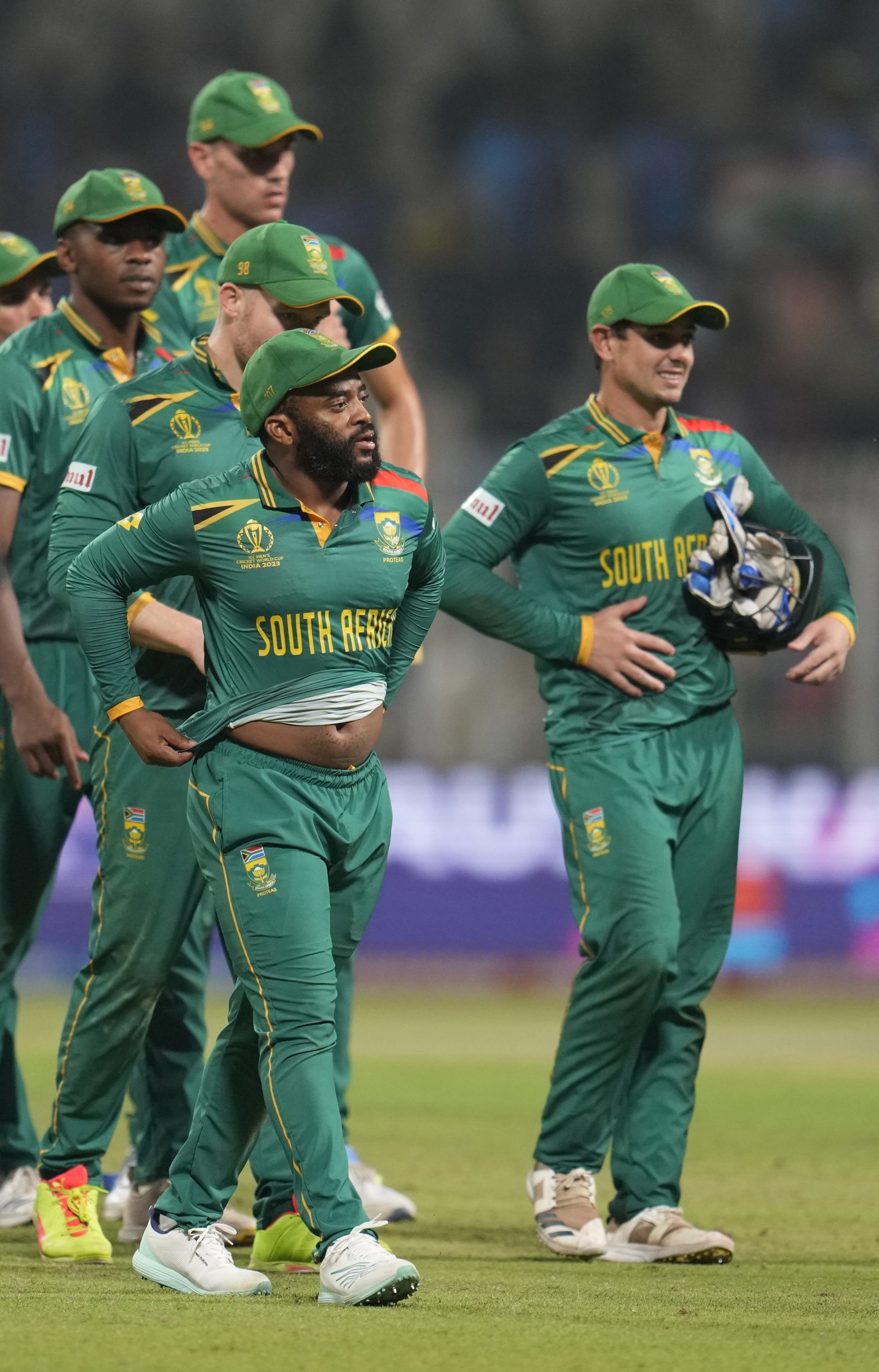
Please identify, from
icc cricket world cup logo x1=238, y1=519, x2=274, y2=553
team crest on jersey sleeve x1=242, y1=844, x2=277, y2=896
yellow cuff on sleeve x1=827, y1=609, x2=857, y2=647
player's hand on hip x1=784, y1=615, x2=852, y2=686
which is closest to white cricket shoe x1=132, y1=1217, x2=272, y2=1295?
team crest on jersey sleeve x1=242, y1=844, x2=277, y2=896

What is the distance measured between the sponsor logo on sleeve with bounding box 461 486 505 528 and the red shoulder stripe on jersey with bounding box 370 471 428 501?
1023 mm

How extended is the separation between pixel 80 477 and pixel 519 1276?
2231 mm

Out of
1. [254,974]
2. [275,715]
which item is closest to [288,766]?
[275,715]

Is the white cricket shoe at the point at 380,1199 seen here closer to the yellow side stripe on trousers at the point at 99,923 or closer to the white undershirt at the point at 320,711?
the yellow side stripe on trousers at the point at 99,923

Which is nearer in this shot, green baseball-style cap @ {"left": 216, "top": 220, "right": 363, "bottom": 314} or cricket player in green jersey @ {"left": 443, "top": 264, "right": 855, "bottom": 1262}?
green baseball-style cap @ {"left": 216, "top": 220, "right": 363, "bottom": 314}

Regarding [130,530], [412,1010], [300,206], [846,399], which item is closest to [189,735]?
[130,530]

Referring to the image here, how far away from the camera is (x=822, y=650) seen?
222 inches

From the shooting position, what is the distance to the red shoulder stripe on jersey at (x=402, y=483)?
4676 mm

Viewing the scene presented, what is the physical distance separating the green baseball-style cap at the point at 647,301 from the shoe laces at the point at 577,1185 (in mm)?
2358

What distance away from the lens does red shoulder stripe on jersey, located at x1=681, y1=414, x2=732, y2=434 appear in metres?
5.99

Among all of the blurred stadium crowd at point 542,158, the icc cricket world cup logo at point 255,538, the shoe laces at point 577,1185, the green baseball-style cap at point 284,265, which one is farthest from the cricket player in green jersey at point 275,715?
the blurred stadium crowd at point 542,158

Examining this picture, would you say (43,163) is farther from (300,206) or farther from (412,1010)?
(412,1010)

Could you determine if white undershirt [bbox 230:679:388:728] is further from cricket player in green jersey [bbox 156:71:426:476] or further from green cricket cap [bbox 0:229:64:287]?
green cricket cap [bbox 0:229:64:287]

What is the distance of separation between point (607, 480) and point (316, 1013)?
206 centimetres
